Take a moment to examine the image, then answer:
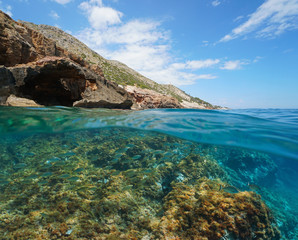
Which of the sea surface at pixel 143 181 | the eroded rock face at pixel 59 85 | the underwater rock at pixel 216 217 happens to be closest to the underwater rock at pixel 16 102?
the eroded rock face at pixel 59 85

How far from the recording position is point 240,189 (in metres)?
3.64

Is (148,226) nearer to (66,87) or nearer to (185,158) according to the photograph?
(185,158)

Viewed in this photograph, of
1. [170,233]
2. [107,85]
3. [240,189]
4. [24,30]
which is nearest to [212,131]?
[240,189]

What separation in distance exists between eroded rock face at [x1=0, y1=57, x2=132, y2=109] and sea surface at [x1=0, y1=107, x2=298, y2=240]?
7.22 feet

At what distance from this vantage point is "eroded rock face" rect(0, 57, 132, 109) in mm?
7883

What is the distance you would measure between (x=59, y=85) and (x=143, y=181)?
10.3m

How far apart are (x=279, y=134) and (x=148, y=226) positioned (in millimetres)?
6544

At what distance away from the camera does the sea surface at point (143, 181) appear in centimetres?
257

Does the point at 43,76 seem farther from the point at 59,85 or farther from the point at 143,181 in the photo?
the point at 143,181

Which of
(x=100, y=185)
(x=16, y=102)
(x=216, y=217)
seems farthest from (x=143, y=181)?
(x=16, y=102)

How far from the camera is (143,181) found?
3.72 m

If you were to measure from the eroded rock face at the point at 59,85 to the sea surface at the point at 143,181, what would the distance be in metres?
2.20

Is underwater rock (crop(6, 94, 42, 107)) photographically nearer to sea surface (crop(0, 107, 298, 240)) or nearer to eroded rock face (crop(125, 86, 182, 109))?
sea surface (crop(0, 107, 298, 240))

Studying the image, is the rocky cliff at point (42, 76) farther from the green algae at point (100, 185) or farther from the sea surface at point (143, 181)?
the green algae at point (100, 185)
